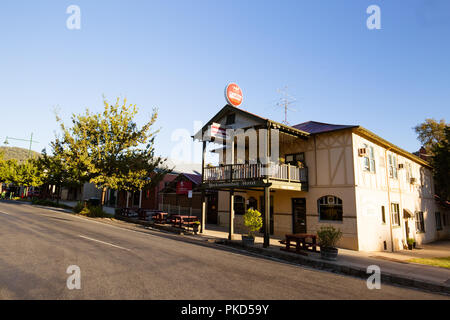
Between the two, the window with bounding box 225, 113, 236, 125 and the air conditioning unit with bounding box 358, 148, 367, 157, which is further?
the window with bounding box 225, 113, 236, 125

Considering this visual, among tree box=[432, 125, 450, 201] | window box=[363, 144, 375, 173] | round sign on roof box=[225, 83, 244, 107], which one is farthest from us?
tree box=[432, 125, 450, 201]

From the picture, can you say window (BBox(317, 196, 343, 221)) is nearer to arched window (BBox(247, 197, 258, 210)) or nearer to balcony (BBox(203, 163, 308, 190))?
balcony (BBox(203, 163, 308, 190))

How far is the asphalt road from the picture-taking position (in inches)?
210

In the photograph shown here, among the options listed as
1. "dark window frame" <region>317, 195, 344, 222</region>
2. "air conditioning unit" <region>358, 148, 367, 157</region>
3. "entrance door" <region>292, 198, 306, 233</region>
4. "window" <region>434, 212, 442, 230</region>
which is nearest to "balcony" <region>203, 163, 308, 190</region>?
"entrance door" <region>292, 198, 306, 233</region>

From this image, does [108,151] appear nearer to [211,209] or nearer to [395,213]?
[211,209]

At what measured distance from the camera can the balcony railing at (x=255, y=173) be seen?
14.1 m

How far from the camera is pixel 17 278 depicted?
5.86 meters

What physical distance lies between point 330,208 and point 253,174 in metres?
5.08

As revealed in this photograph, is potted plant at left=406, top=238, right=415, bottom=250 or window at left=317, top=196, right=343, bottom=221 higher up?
window at left=317, top=196, right=343, bottom=221

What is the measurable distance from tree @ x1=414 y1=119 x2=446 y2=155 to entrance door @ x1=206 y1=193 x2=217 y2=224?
32.6 meters

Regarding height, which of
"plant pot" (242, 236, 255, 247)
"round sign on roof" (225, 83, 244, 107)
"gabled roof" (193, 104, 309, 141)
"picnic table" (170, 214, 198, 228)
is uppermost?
"round sign on roof" (225, 83, 244, 107)

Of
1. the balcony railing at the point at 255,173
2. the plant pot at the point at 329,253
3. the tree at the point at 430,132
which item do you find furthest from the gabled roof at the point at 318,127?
the tree at the point at 430,132

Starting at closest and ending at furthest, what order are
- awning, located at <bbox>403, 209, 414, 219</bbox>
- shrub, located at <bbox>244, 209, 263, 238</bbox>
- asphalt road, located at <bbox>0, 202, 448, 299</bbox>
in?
asphalt road, located at <bbox>0, 202, 448, 299</bbox>
shrub, located at <bbox>244, 209, 263, 238</bbox>
awning, located at <bbox>403, 209, 414, 219</bbox>

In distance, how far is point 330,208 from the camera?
15.2 meters
